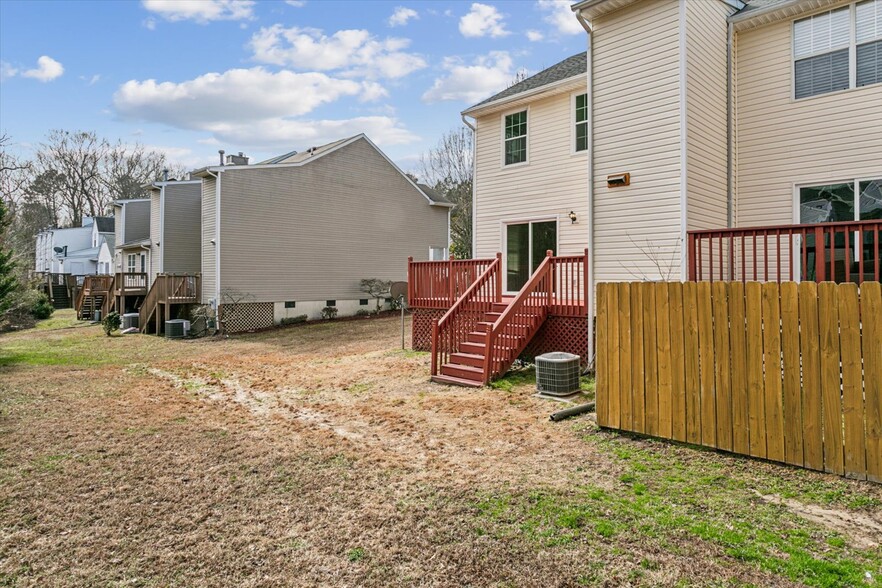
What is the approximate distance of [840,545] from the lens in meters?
3.19

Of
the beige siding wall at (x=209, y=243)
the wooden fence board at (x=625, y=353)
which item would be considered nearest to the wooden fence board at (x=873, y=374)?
the wooden fence board at (x=625, y=353)

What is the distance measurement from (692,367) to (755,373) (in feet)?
1.88

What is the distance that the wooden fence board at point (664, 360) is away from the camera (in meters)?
5.20

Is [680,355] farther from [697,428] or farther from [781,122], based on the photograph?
[781,122]

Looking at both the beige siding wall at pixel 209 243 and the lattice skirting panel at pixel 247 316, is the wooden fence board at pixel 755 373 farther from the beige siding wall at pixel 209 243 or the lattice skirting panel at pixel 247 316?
the beige siding wall at pixel 209 243

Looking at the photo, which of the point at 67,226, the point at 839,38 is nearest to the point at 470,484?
the point at 839,38

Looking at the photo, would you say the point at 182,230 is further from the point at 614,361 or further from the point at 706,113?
the point at 614,361

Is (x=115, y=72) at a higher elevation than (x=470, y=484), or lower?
higher

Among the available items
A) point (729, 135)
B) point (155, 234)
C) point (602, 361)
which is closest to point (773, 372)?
point (602, 361)

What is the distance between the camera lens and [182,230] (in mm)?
23031

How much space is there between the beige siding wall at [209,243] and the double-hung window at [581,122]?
14183 mm

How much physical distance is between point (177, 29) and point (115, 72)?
5984mm

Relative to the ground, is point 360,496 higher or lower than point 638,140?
lower

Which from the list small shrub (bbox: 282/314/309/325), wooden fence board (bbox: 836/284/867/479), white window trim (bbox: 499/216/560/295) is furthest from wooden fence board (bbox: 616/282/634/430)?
small shrub (bbox: 282/314/309/325)
